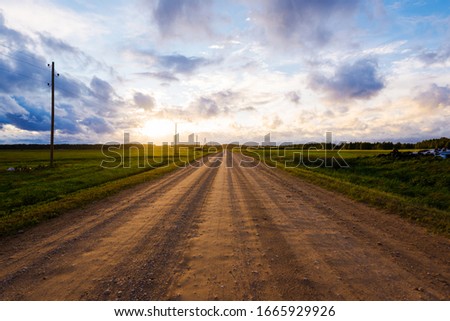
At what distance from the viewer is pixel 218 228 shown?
8008mm

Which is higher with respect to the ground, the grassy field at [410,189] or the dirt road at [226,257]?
the grassy field at [410,189]

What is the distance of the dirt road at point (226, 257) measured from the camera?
4391mm

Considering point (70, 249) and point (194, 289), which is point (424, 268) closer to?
point (194, 289)

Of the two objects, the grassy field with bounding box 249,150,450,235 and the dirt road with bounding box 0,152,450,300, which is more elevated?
the grassy field with bounding box 249,150,450,235


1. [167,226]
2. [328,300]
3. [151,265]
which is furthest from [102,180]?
[328,300]

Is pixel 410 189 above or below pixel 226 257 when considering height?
above

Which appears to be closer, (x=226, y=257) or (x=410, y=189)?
(x=226, y=257)

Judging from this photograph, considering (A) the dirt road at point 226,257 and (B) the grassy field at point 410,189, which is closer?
(A) the dirt road at point 226,257

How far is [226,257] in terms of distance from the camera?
581 cm

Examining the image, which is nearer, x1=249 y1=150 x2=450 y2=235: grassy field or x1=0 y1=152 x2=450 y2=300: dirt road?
x1=0 y1=152 x2=450 y2=300: dirt road

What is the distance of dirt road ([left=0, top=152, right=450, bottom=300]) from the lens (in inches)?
173
